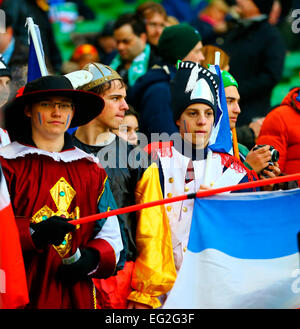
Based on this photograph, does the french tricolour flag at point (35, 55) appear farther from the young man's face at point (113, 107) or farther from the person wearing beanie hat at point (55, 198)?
the person wearing beanie hat at point (55, 198)

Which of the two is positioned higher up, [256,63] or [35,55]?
[256,63]

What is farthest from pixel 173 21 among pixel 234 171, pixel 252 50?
pixel 234 171

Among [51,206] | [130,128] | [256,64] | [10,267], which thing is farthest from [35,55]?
[256,64]

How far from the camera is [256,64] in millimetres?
8734

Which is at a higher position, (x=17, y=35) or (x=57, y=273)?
(x=17, y=35)

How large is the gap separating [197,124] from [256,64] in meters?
3.01

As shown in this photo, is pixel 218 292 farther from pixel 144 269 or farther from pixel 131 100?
pixel 131 100

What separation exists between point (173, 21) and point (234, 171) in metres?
4.16

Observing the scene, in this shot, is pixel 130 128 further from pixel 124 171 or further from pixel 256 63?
pixel 256 63

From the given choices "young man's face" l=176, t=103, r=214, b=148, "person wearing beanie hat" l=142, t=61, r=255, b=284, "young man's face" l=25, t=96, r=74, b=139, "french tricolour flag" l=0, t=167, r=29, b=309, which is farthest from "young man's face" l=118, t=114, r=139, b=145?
"french tricolour flag" l=0, t=167, r=29, b=309

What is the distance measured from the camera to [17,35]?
9656mm

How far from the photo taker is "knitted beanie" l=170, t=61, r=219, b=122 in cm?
594

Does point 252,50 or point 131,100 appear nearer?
point 131,100
